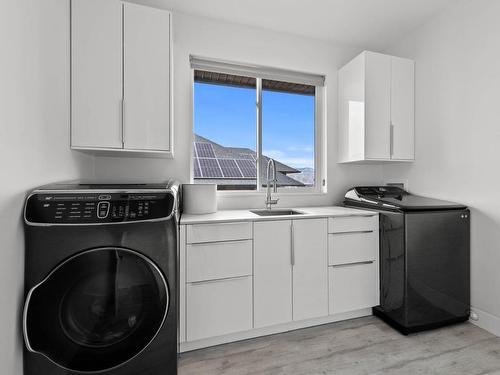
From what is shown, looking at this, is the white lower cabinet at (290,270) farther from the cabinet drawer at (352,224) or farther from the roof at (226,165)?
the roof at (226,165)

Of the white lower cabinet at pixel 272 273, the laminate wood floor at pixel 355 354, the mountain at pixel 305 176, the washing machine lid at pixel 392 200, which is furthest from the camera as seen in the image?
the mountain at pixel 305 176

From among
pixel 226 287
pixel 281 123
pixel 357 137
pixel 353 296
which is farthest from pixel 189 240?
pixel 357 137

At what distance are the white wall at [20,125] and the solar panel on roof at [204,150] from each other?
114 cm

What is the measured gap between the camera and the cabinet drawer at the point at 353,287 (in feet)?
6.57

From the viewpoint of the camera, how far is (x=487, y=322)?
1.90 m

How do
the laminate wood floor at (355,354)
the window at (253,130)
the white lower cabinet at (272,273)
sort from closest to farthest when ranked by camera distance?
the laminate wood floor at (355,354), the white lower cabinet at (272,273), the window at (253,130)

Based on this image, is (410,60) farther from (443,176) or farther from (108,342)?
(108,342)

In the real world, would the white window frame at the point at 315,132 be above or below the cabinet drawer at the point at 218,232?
above

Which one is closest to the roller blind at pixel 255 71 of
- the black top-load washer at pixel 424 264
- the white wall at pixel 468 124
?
the white wall at pixel 468 124

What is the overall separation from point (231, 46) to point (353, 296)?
2404 mm

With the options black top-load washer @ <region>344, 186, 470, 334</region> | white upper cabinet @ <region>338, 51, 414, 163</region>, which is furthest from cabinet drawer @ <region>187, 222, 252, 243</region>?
white upper cabinet @ <region>338, 51, 414, 163</region>

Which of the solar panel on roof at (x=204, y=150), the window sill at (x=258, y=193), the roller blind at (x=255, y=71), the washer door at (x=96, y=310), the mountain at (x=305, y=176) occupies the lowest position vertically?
the washer door at (x=96, y=310)

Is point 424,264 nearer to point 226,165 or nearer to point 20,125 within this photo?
point 226,165

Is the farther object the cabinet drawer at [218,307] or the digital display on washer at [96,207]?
the cabinet drawer at [218,307]
